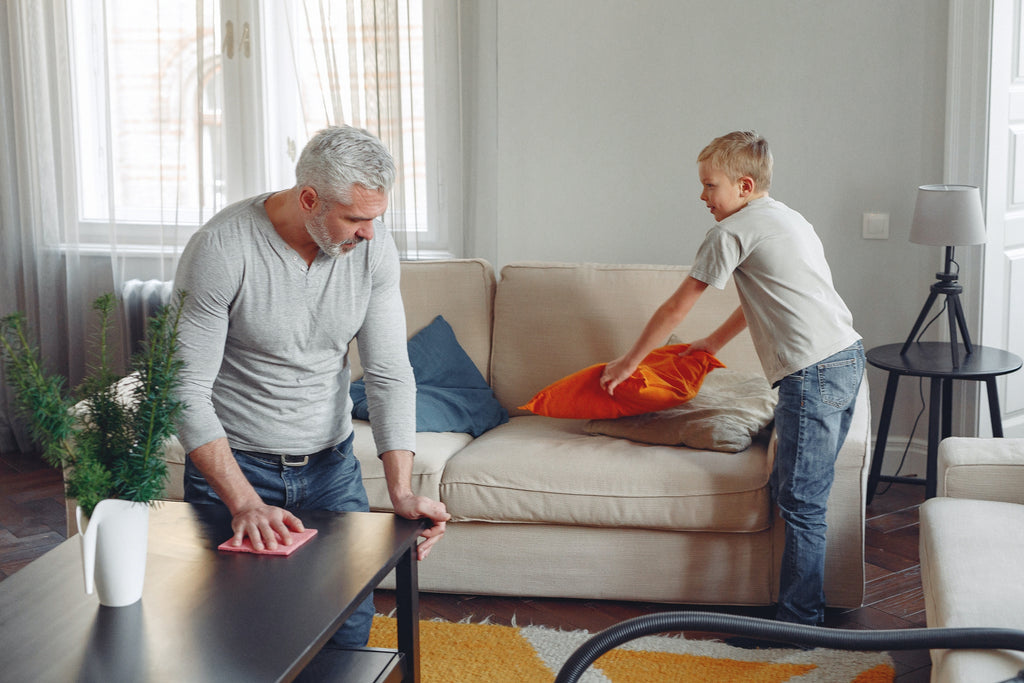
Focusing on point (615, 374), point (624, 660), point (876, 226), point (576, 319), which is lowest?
point (624, 660)

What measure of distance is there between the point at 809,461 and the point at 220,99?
2.72m

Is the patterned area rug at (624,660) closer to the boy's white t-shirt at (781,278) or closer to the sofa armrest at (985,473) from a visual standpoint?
the sofa armrest at (985,473)

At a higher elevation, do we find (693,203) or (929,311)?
(693,203)

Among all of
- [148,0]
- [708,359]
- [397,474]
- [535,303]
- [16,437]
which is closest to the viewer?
[397,474]

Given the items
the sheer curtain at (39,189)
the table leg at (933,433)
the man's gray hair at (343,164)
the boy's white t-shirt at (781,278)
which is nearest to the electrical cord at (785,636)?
the man's gray hair at (343,164)

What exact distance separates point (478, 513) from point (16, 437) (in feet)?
8.47

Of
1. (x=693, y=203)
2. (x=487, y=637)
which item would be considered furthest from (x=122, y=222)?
(x=487, y=637)

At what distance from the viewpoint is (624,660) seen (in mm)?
2373

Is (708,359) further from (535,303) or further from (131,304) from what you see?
(131,304)

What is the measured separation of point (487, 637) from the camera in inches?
98.9

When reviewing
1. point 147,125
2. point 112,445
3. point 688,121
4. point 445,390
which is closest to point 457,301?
point 445,390

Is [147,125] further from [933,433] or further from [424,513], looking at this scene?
[933,433]

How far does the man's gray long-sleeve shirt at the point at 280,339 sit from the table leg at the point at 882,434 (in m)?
2.04

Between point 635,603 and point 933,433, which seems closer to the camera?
point 635,603
